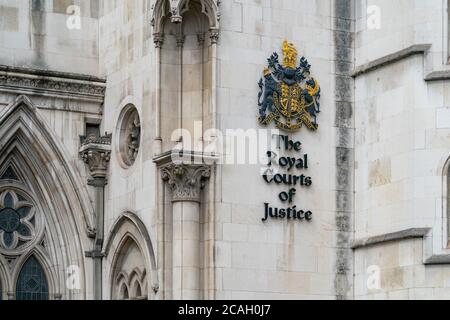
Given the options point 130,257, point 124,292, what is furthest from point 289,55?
point 124,292

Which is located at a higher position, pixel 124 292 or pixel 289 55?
pixel 289 55

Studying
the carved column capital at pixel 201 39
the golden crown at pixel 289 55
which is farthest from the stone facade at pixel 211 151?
the golden crown at pixel 289 55

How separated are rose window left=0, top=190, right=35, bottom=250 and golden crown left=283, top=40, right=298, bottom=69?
604cm

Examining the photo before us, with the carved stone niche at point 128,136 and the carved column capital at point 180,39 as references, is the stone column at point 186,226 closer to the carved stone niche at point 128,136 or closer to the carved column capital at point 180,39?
the carved stone niche at point 128,136

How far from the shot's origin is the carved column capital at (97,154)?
35875 millimetres

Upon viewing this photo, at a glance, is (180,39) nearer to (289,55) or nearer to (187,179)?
(289,55)

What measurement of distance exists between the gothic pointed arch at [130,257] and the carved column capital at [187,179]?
1.30 m

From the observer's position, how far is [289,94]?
34094 millimetres

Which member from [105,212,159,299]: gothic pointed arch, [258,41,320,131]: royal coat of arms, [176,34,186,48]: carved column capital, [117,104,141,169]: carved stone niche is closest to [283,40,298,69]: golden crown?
[258,41,320,131]: royal coat of arms

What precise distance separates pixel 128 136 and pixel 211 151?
2.95 meters

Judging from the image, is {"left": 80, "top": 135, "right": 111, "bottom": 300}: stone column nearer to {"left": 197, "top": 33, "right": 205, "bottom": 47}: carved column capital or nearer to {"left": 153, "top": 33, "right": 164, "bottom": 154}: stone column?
{"left": 153, "top": 33, "right": 164, "bottom": 154}: stone column

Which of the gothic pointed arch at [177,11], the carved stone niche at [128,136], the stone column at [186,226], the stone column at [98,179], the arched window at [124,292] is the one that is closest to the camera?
the stone column at [186,226]

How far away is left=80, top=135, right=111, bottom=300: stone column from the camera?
35.8 metres

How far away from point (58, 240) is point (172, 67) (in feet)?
15.2
